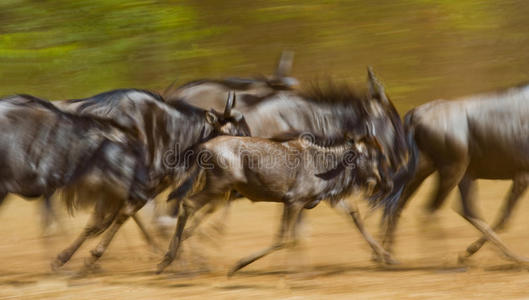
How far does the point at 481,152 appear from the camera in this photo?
23.6 feet

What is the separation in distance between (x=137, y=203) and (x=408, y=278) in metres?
2.08

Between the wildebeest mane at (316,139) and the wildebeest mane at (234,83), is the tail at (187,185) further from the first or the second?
the wildebeest mane at (234,83)

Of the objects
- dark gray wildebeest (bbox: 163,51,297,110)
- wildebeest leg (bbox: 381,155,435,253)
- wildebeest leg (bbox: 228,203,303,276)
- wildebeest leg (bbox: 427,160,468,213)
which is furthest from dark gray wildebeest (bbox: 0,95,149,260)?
wildebeest leg (bbox: 427,160,468,213)

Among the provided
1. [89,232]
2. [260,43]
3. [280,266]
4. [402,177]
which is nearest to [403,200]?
[402,177]

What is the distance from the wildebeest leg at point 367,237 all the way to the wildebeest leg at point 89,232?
1.83m

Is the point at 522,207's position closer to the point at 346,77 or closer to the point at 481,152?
the point at 481,152

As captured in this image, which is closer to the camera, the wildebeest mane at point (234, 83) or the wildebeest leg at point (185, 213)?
the wildebeest leg at point (185, 213)

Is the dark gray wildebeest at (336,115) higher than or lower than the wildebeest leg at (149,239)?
higher

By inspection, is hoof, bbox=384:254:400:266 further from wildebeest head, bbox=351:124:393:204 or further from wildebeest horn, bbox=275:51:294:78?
wildebeest horn, bbox=275:51:294:78

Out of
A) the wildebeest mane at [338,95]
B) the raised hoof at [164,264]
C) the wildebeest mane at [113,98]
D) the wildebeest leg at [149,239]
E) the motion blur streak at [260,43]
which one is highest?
the wildebeest mane at [113,98]

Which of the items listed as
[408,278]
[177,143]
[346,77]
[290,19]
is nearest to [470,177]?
[408,278]

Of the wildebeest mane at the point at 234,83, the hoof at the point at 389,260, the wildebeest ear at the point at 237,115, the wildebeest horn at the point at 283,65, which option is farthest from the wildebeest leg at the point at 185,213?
the wildebeest horn at the point at 283,65

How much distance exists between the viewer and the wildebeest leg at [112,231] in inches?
260

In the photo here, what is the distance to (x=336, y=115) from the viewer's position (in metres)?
7.69
